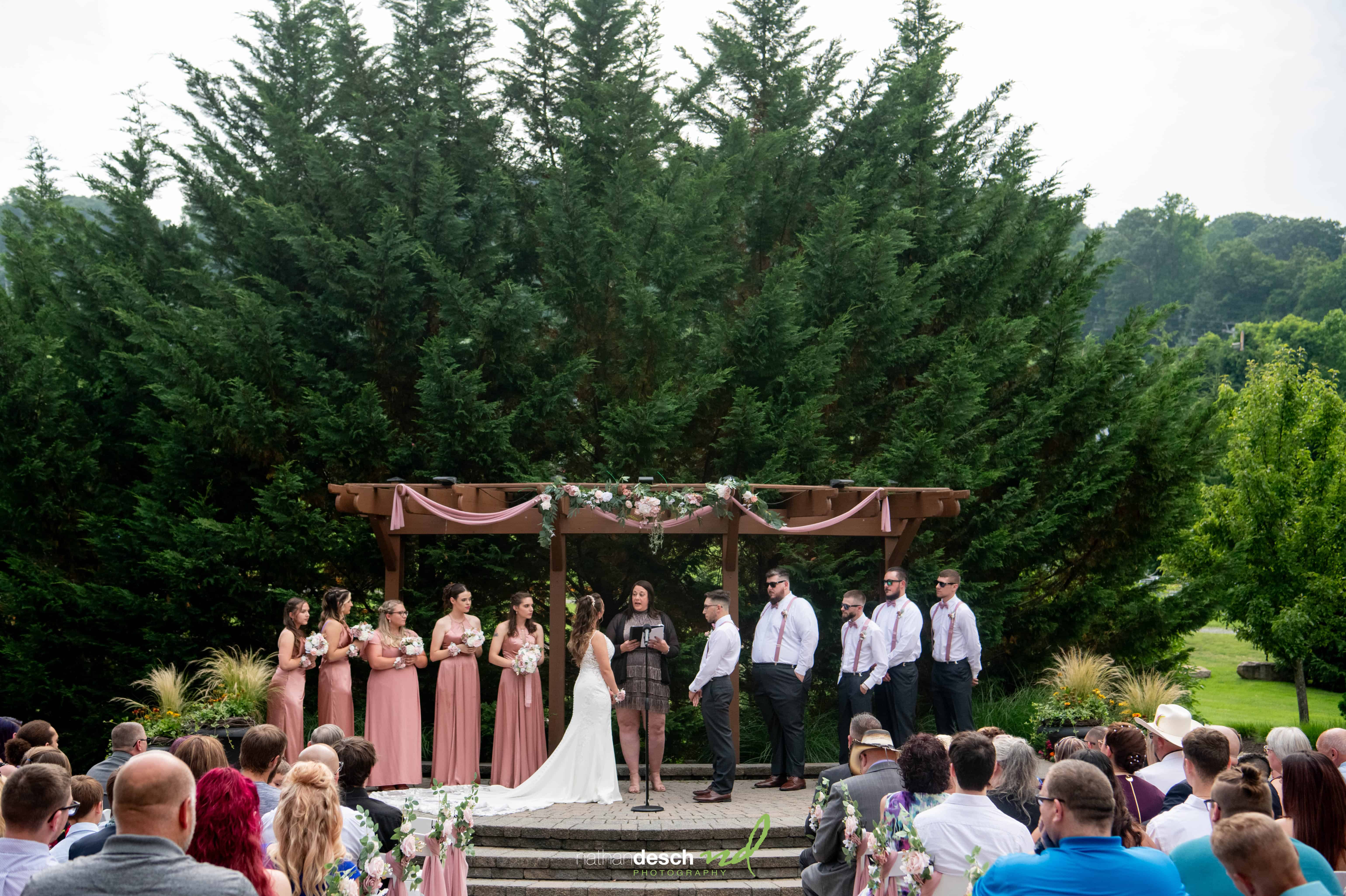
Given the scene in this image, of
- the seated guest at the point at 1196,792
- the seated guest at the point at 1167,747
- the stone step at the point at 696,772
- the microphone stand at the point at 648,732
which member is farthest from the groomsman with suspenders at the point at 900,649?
the seated guest at the point at 1196,792

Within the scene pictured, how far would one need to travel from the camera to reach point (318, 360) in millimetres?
15461

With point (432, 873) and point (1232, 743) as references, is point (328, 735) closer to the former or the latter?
point (432, 873)

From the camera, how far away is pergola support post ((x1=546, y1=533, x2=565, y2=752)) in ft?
39.4

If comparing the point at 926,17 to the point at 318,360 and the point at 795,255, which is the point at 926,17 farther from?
the point at 318,360

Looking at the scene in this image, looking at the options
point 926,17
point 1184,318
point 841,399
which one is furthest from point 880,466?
point 1184,318

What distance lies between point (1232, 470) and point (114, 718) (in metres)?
18.2

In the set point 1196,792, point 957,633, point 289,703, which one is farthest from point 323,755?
point 957,633

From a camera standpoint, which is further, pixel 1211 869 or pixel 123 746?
pixel 123 746

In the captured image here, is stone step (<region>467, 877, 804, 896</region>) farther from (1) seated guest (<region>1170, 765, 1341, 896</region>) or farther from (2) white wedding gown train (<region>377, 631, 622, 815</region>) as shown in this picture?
(1) seated guest (<region>1170, 765, 1341, 896</region>)

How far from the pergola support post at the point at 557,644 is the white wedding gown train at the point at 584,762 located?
1016 millimetres

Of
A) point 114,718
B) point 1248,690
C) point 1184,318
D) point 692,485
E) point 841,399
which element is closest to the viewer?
point 692,485

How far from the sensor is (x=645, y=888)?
8555mm

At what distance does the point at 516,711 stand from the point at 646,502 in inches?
102

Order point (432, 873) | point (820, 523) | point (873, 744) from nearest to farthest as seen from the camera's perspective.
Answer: point (873, 744) < point (432, 873) < point (820, 523)
